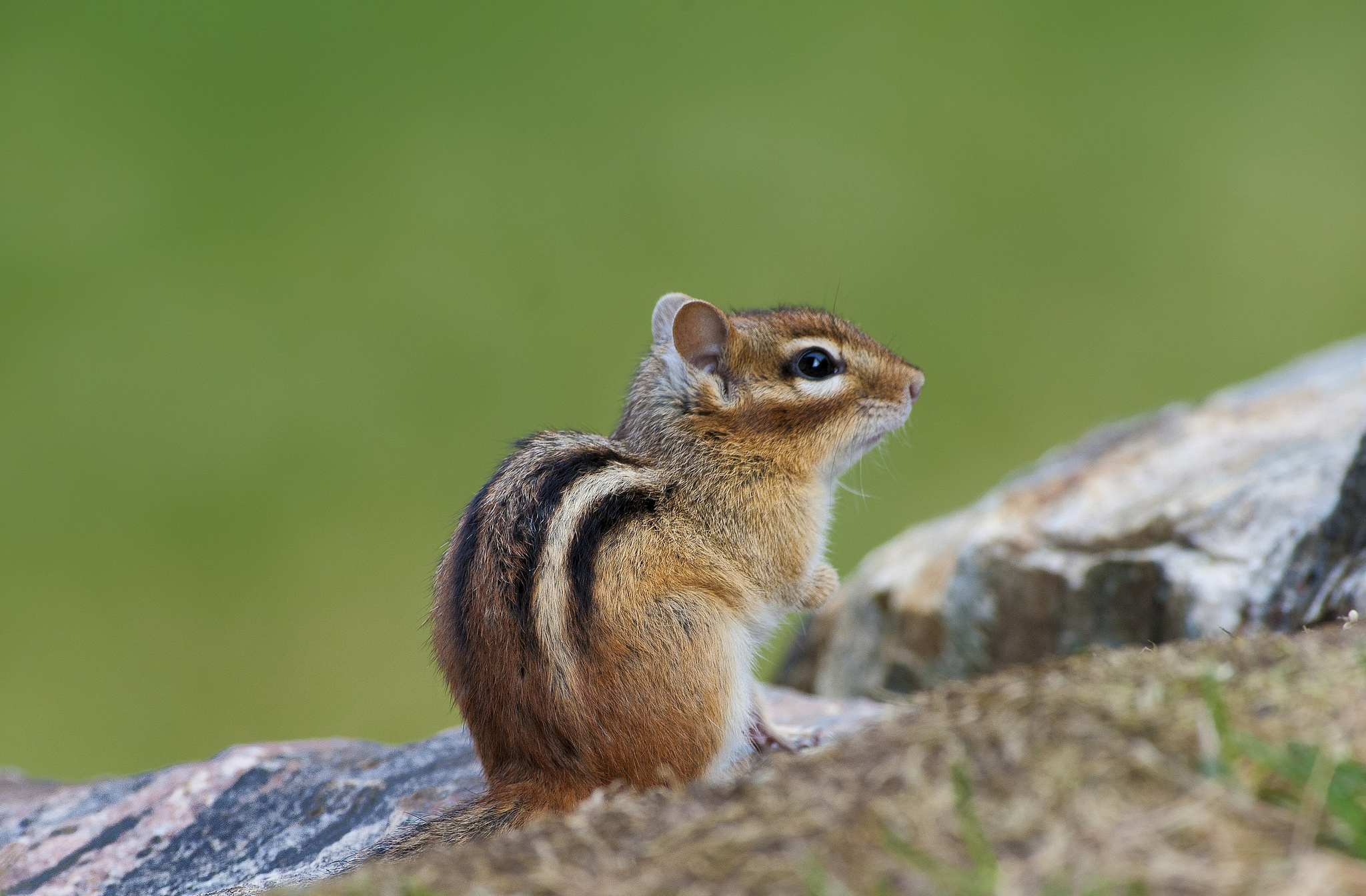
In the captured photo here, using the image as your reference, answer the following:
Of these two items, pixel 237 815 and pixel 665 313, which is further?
pixel 665 313

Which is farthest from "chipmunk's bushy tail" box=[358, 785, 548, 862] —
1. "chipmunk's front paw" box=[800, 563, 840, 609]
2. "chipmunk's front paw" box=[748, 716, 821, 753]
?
"chipmunk's front paw" box=[800, 563, 840, 609]

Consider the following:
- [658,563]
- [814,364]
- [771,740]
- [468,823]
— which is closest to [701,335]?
[814,364]

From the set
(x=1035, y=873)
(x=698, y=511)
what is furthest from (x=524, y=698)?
(x=1035, y=873)

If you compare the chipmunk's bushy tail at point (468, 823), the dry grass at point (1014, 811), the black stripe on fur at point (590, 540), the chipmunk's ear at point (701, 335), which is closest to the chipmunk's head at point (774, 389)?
the chipmunk's ear at point (701, 335)

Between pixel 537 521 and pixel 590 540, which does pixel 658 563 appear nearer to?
pixel 590 540

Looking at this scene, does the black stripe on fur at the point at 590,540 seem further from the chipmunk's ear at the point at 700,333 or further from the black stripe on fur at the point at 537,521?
the chipmunk's ear at the point at 700,333

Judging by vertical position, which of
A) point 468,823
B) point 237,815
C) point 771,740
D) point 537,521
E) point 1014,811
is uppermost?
point 537,521

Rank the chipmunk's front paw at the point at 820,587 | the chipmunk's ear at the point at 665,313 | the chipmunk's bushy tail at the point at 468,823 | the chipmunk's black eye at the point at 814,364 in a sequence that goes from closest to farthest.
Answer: the chipmunk's bushy tail at the point at 468,823
the chipmunk's front paw at the point at 820,587
the chipmunk's black eye at the point at 814,364
the chipmunk's ear at the point at 665,313

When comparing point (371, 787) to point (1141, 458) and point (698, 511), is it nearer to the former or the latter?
point (698, 511)
